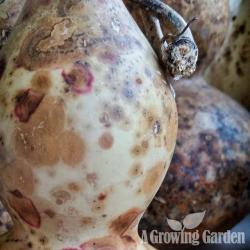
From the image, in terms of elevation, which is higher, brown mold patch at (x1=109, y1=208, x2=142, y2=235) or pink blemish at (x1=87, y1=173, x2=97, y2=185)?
pink blemish at (x1=87, y1=173, x2=97, y2=185)

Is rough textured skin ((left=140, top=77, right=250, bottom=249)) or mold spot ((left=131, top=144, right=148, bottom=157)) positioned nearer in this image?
mold spot ((left=131, top=144, right=148, bottom=157))

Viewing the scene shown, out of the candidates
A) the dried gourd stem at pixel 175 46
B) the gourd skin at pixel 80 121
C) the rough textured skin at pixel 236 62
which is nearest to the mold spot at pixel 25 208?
the gourd skin at pixel 80 121

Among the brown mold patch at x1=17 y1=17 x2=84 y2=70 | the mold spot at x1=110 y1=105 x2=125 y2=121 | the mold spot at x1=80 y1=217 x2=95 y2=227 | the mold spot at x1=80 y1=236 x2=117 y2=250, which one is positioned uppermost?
the brown mold patch at x1=17 y1=17 x2=84 y2=70

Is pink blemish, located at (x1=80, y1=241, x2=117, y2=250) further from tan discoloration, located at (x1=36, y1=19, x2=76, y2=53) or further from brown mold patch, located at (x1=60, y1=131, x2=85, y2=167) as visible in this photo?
tan discoloration, located at (x1=36, y1=19, x2=76, y2=53)

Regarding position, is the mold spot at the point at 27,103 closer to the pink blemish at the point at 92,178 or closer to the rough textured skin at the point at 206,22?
the pink blemish at the point at 92,178

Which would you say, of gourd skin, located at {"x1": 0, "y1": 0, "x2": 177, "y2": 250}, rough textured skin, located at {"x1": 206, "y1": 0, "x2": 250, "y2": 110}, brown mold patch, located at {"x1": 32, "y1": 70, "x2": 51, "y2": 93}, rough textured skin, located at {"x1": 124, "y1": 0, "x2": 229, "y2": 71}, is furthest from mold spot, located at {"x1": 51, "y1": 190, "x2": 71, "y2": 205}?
rough textured skin, located at {"x1": 206, "y1": 0, "x2": 250, "y2": 110}

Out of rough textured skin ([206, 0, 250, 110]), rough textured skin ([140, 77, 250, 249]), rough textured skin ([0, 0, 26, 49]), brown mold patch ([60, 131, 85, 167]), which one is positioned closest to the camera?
brown mold patch ([60, 131, 85, 167])

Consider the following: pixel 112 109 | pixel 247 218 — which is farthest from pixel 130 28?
pixel 247 218
